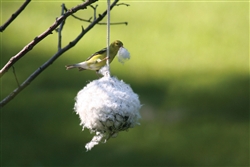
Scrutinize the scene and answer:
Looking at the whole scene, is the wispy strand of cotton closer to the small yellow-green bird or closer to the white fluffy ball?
the white fluffy ball

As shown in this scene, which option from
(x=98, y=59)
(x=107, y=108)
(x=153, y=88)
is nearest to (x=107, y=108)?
(x=107, y=108)

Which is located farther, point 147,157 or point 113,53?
point 147,157

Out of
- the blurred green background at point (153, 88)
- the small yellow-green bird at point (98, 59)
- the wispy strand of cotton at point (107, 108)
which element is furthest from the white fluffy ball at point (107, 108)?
the blurred green background at point (153, 88)

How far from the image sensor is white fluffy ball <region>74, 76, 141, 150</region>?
2.08 metres

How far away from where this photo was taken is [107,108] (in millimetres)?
2080

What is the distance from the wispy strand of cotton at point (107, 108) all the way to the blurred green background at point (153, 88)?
2.45 metres

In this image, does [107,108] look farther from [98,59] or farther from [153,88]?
[153,88]

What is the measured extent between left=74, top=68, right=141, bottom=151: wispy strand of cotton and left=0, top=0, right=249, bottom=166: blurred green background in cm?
245

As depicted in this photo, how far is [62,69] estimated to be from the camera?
20.3 feet

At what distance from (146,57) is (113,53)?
403 cm

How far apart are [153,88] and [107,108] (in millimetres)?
3819

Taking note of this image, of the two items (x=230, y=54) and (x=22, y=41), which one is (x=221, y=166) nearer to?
(x=230, y=54)

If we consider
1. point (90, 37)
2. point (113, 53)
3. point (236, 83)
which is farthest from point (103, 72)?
point (90, 37)

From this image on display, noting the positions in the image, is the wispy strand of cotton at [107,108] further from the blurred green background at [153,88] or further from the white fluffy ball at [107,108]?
the blurred green background at [153,88]
